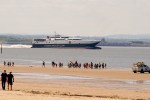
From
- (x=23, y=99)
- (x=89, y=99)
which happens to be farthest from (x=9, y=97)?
(x=89, y=99)

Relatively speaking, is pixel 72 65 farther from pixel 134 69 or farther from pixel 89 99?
pixel 89 99

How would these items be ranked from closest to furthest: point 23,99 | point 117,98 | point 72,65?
point 23,99 < point 117,98 < point 72,65

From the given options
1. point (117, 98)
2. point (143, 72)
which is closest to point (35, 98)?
point (117, 98)

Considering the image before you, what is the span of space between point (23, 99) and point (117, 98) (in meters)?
6.32

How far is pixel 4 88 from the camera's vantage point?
3275cm

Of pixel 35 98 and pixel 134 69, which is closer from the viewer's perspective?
pixel 35 98

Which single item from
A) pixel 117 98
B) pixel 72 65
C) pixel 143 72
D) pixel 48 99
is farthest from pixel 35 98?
pixel 72 65

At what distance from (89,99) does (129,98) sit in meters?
3.57

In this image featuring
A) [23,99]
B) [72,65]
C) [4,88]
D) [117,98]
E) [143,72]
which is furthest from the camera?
[72,65]

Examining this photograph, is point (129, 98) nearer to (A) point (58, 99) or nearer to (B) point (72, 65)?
(A) point (58, 99)

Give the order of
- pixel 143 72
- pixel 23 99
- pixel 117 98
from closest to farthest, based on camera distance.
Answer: pixel 23 99, pixel 117 98, pixel 143 72

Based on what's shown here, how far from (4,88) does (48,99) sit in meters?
7.13

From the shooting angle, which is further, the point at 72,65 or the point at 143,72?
the point at 72,65

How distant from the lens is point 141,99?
2986cm
